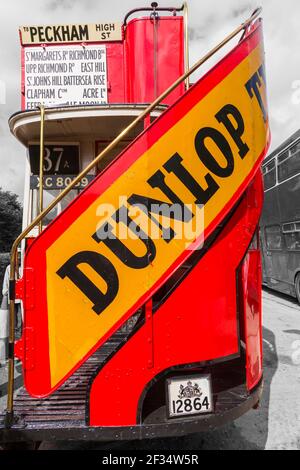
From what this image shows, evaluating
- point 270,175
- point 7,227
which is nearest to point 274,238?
point 270,175

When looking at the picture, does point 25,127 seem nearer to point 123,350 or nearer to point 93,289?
→ point 93,289

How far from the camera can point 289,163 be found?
10250 millimetres

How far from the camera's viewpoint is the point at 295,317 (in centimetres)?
862

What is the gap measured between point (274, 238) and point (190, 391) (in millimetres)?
10094

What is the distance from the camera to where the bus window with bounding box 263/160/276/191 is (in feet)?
38.2

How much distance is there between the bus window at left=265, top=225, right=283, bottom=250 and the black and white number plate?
940 centimetres

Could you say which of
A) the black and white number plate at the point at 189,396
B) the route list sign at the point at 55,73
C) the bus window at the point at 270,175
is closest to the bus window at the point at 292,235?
the bus window at the point at 270,175

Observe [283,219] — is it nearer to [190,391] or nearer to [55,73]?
[55,73]

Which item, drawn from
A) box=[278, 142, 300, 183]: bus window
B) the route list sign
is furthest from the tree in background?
the route list sign

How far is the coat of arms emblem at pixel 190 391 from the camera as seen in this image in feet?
7.64

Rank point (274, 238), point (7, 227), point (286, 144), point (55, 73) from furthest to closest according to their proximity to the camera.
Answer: point (7, 227)
point (274, 238)
point (286, 144)
point (55, 73)

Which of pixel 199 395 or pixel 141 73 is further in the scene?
pixel 141 73

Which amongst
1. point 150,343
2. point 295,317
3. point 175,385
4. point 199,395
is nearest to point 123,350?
point 150,343

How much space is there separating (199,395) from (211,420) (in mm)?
162
